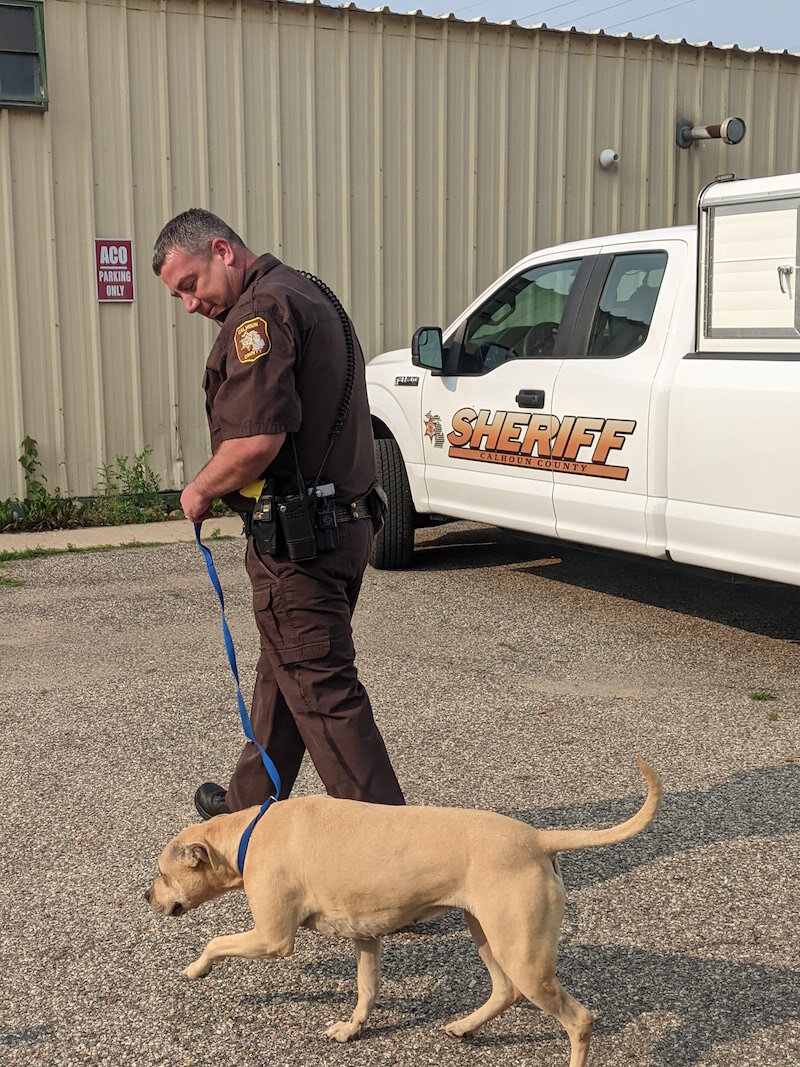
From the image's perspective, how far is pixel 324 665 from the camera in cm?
359

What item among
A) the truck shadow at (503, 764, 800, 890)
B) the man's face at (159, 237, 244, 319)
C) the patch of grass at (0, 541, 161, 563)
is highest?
the man's face at (159, 237, 244, 319)

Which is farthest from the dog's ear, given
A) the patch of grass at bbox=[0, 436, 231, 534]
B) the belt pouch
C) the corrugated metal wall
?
the corrugated metal wall

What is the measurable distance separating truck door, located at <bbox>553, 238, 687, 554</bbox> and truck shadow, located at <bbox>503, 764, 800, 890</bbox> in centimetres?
195

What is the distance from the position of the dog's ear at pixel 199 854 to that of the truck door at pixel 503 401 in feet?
→ 14.0

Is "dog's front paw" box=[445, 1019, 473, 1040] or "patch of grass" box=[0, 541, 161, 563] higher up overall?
"patch of grass" box=[0, 541, 161, 563]

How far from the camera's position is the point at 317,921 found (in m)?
2.93

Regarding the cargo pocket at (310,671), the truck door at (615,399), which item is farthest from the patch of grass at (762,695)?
the cargo pocket at (310,671)

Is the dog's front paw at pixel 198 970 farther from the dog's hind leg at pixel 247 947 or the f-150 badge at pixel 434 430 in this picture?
the f-150 badge at pixel 434 430

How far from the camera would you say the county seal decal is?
11.1ft

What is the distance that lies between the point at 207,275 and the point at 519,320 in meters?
4.09

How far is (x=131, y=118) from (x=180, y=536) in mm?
3437

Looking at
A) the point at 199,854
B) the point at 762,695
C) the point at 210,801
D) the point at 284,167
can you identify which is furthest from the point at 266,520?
the point at 284,167

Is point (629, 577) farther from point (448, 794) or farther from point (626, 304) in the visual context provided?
point (448, 794)

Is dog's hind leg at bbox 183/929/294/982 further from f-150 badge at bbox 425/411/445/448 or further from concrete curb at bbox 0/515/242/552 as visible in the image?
concrete curb at bbox 0/515/242/552
